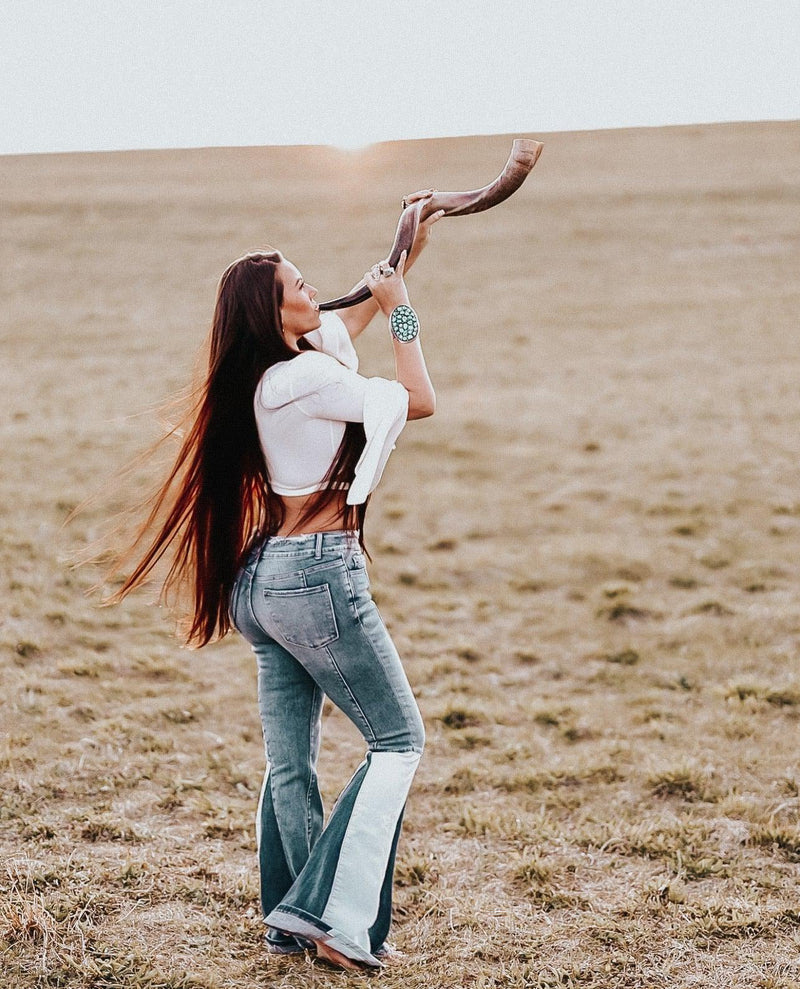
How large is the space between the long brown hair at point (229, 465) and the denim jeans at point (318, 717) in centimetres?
11

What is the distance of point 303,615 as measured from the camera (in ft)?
10.9

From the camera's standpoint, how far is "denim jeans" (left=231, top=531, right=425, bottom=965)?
11.0ft

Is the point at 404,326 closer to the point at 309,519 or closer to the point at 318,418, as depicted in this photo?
the point at 318,418

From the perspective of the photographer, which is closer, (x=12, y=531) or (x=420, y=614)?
(x=420, y=614)

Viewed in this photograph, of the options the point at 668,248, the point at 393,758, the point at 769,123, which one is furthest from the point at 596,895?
the point at 769,123

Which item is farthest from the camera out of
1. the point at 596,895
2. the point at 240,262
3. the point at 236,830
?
the point at 236,830

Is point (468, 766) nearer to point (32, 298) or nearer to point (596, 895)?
point (596, 895)

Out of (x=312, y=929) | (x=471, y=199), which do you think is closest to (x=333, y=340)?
(x=471, y=199)

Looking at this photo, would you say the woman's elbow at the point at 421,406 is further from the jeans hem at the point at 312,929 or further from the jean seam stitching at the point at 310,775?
the jeans hem at the point at 312,929

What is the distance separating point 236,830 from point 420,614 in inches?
142

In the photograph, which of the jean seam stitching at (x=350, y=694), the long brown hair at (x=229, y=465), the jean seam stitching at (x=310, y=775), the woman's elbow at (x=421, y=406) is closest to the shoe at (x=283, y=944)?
the jean seam stitching at (x=310, y=775)

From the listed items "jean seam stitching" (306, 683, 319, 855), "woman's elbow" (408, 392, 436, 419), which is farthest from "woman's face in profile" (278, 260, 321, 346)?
"jean seam stitching" (306, 683, 319, 855)

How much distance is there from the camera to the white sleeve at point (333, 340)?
11.6 ft

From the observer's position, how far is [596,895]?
14.1 ft
